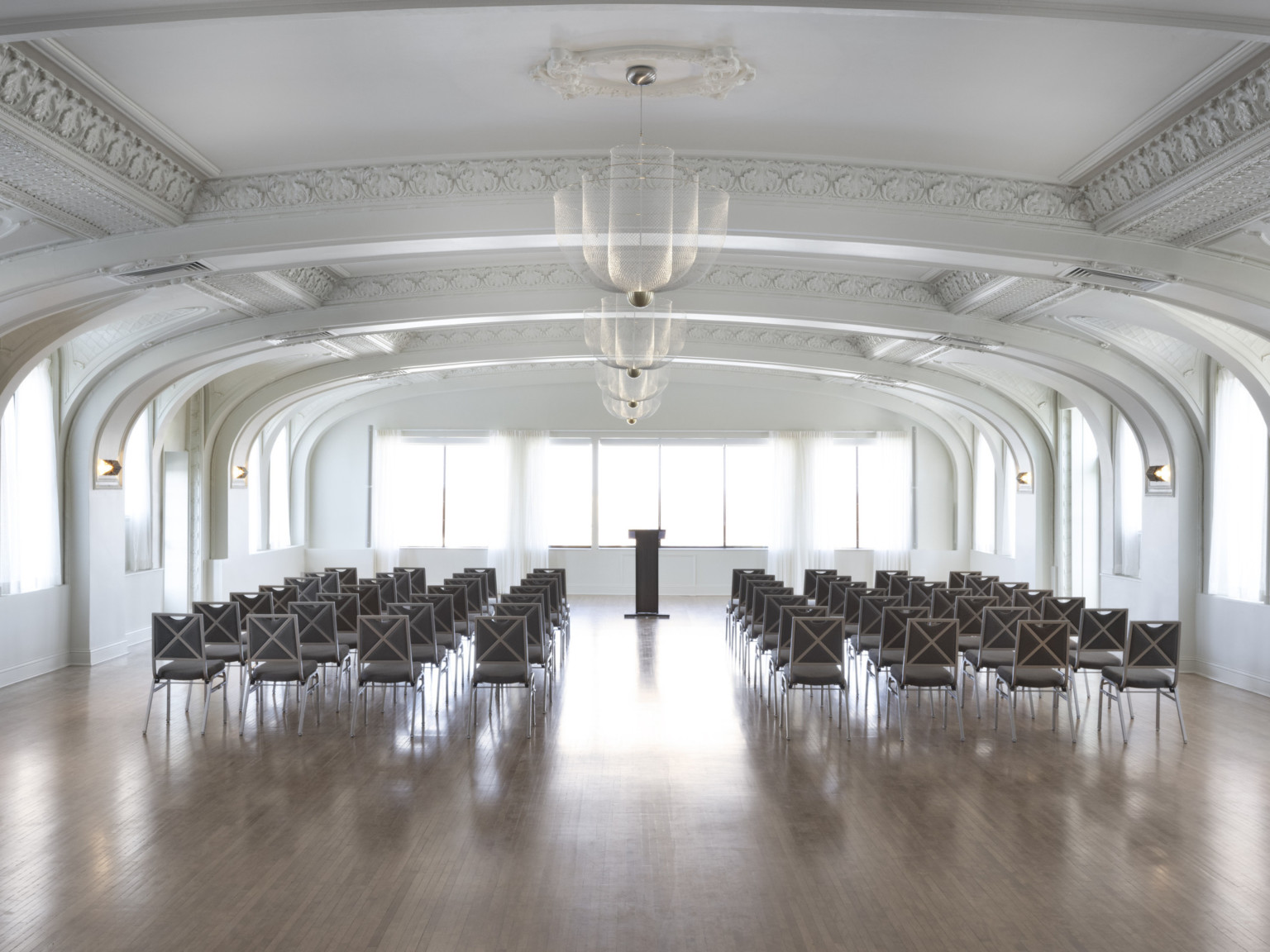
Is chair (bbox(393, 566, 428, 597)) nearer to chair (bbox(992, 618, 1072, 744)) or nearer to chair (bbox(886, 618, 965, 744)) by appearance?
chair (bbox(886, 618, 965, 744))

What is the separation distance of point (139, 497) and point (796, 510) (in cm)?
1082

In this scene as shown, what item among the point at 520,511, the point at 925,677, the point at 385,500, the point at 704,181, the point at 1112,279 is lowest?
the point at 925,677

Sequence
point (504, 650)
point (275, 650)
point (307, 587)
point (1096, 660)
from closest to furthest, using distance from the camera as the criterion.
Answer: point (504, 650) < point (275, 650) < point (1096, 660) < point (307, 587)

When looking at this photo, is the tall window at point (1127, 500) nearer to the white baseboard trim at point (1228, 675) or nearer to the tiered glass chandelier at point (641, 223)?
the white baseboard trim at point (1228, 675)

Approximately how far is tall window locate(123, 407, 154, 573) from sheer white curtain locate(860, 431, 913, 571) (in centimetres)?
1212

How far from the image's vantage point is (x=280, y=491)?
17719mm

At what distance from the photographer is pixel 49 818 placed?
579 centimetres

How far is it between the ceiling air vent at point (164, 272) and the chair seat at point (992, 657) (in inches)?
267

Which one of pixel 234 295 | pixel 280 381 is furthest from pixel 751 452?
pixel 234 295

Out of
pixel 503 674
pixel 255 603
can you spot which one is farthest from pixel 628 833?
pixel 255 603

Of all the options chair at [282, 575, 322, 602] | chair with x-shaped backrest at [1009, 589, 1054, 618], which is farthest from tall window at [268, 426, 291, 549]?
chair with x-shaped backrest at [1009, 589, 1054, 618]

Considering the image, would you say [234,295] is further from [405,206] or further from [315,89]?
[315,89]

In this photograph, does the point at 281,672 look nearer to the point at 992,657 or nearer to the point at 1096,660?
the point at 992,657

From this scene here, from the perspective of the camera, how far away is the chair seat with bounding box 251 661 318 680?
7.73 meters
